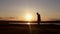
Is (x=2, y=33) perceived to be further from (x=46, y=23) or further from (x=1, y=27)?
(x=46, y=23)

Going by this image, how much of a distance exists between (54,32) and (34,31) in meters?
0.57

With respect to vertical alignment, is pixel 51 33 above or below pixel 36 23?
below

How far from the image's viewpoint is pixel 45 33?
3998 millimetres

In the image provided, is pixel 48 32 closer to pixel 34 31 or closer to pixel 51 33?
pixel 51 33

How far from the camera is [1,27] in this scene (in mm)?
4012

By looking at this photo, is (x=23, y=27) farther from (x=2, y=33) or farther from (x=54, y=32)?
(x=54, y=32)

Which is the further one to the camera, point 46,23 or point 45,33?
point 46,23

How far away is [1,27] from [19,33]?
0.55 meters

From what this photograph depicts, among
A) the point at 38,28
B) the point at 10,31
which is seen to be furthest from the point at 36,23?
the point at 10,31

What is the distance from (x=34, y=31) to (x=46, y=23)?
1.99 ft

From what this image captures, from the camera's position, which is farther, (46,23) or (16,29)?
(46,23)

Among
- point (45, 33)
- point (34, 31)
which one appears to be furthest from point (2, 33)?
point (45, 33)

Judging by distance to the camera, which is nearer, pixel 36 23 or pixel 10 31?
pixel 10 31

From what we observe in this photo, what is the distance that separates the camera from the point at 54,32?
400 centimetres
